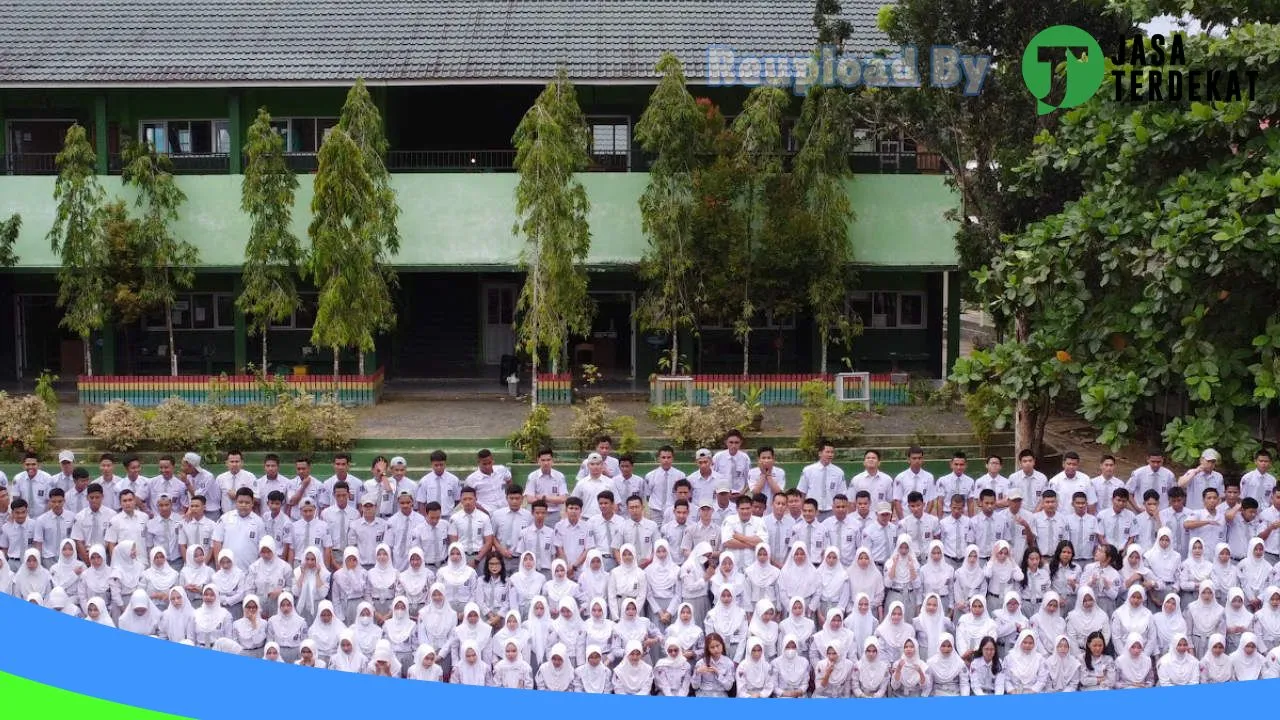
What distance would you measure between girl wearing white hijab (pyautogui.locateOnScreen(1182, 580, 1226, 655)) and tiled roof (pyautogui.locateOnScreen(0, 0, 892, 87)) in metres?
12.4

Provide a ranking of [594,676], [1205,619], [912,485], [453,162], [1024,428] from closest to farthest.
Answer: [594,676] → [1205,619] → [912,485] → [1024,428] → [453,162]

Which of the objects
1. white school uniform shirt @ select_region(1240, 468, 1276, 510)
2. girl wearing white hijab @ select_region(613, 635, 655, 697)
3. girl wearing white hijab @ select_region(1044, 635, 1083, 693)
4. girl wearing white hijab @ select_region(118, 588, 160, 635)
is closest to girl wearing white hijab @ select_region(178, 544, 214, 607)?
girl wearing white hijab @ select_region(118, 588, 160, 635)

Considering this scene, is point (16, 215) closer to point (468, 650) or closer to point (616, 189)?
point (616, 189)

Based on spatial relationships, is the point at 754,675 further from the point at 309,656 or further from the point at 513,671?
the point at 309,656

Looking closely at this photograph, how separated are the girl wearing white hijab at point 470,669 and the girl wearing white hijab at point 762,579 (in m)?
2.15

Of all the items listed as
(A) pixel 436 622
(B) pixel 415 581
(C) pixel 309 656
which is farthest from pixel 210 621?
(A) pixel 436 622

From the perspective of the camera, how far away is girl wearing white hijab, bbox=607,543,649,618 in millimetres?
10672

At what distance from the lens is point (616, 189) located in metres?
20.6

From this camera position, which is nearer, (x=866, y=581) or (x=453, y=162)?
(x=866, y=581)

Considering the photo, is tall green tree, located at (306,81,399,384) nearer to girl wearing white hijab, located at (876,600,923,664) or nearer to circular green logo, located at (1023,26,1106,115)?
circular green logo, located at (1023,26,1106,115)

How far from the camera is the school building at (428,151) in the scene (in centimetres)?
2061

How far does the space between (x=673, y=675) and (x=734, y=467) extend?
151 inches

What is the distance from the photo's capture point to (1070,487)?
12297 millimetres

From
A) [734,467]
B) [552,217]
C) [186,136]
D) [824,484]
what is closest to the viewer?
[824,484]
